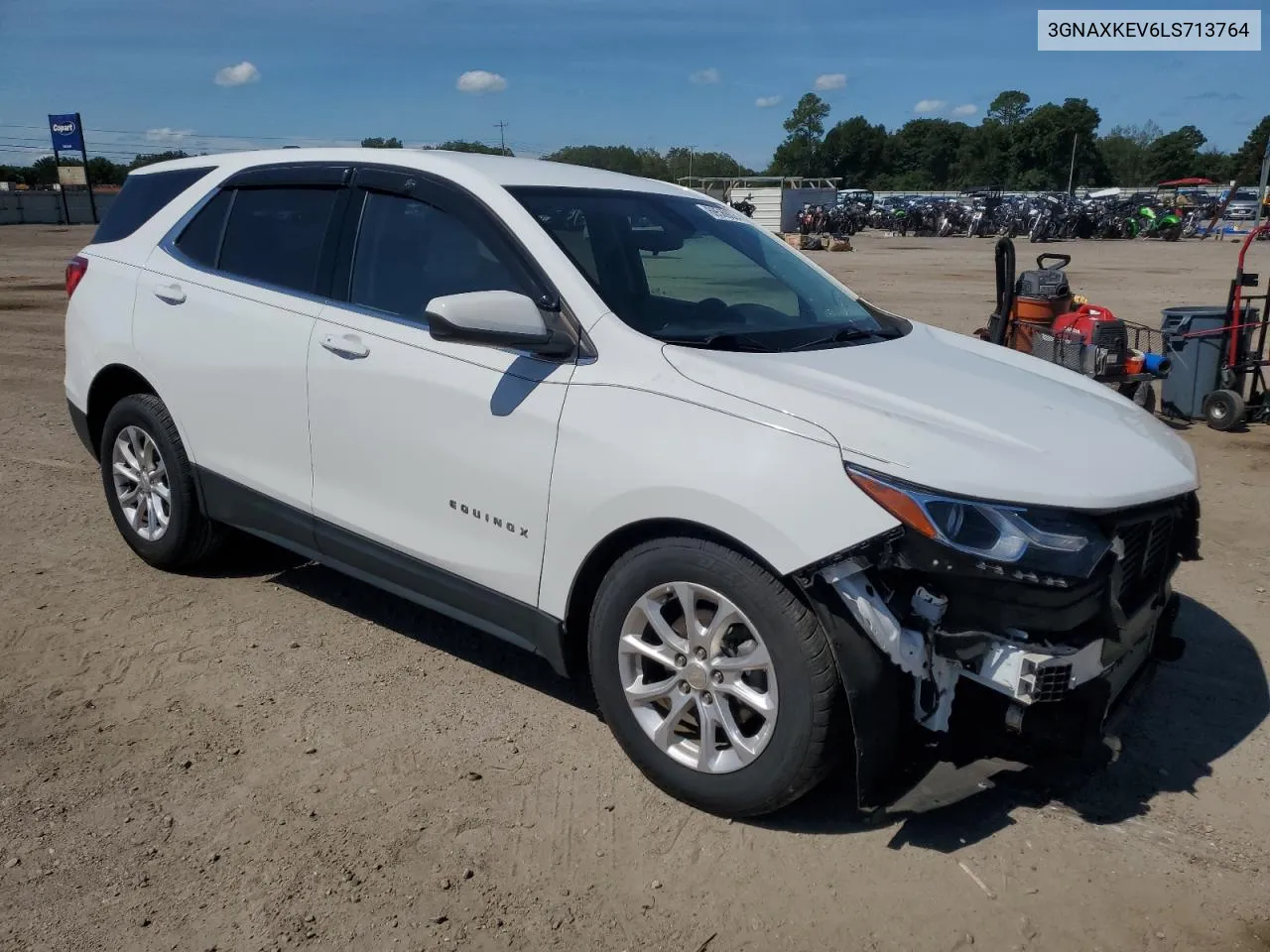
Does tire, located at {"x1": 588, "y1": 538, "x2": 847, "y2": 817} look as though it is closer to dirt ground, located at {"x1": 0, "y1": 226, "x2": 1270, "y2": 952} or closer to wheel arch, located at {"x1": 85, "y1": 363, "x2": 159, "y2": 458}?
dirt ground, located at {"x1": 0, "y1": 226, "x2": 1270, "y2": 952}

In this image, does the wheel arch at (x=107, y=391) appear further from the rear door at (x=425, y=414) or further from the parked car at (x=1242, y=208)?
the parked car at (x=1242, y=208)

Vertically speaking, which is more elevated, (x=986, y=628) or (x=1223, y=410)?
(x=986, y=628)

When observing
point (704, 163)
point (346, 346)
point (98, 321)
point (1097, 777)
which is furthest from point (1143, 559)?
point (704, 163)

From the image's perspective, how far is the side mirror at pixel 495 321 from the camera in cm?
311

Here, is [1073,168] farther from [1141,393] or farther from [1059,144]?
[1141,393]

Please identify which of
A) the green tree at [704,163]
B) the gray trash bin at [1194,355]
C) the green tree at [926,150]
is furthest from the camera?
the green tree at [926,150]

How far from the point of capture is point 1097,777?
3.36m

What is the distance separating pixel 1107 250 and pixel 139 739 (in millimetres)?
35938

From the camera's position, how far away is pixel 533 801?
125 inches

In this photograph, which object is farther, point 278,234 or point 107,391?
point 107,391

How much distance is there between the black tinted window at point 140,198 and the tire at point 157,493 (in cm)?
83

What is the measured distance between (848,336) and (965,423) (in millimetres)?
872

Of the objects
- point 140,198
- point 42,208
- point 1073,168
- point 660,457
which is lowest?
point 660,457

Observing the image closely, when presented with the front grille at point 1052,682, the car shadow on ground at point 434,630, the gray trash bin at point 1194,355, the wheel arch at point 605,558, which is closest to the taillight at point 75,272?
the car shadow on ground at point 434,630
